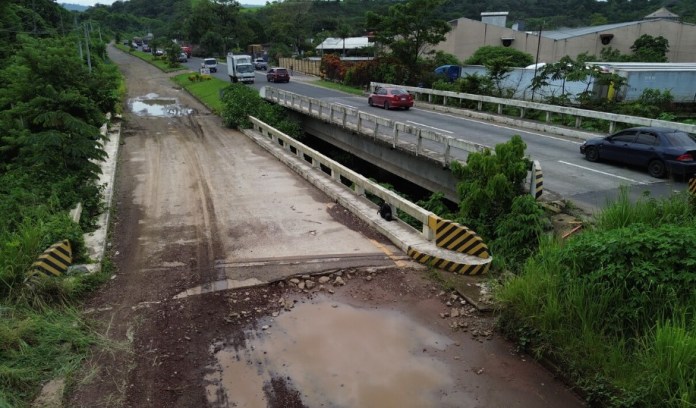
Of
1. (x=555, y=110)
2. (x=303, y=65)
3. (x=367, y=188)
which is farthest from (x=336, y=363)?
(x=303, y=65)

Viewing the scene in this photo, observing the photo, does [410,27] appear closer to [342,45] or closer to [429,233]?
[429,233]

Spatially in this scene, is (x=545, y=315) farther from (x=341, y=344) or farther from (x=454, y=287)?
(x=341, y=344)

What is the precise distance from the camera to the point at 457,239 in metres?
9.32

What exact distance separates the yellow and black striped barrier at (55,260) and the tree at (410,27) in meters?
36.5

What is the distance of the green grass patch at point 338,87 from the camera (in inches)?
1727

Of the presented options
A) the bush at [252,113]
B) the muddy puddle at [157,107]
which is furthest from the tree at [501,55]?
the muddy puddle at [157,107]

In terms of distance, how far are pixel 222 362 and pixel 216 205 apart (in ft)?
24.3

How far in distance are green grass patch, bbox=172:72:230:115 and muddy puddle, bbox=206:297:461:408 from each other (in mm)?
26508

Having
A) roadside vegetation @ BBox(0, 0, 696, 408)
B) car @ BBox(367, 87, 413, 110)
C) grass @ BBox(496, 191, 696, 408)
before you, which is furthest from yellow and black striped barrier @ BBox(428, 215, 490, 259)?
car @ BBox(367, 87, 413, 110)

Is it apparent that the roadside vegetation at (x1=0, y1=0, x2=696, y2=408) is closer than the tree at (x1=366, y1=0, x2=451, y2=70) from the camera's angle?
Yes

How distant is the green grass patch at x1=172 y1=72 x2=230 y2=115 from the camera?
35.7m

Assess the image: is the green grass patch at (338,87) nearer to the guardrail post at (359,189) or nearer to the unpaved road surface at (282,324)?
the guardrail post at (359,189)

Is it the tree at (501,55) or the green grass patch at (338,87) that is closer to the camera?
the green grass patch at (338,87)

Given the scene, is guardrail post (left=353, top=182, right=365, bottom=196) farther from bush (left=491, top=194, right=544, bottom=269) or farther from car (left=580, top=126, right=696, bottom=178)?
car (left=580, top=126, right=696, bottom=178)
